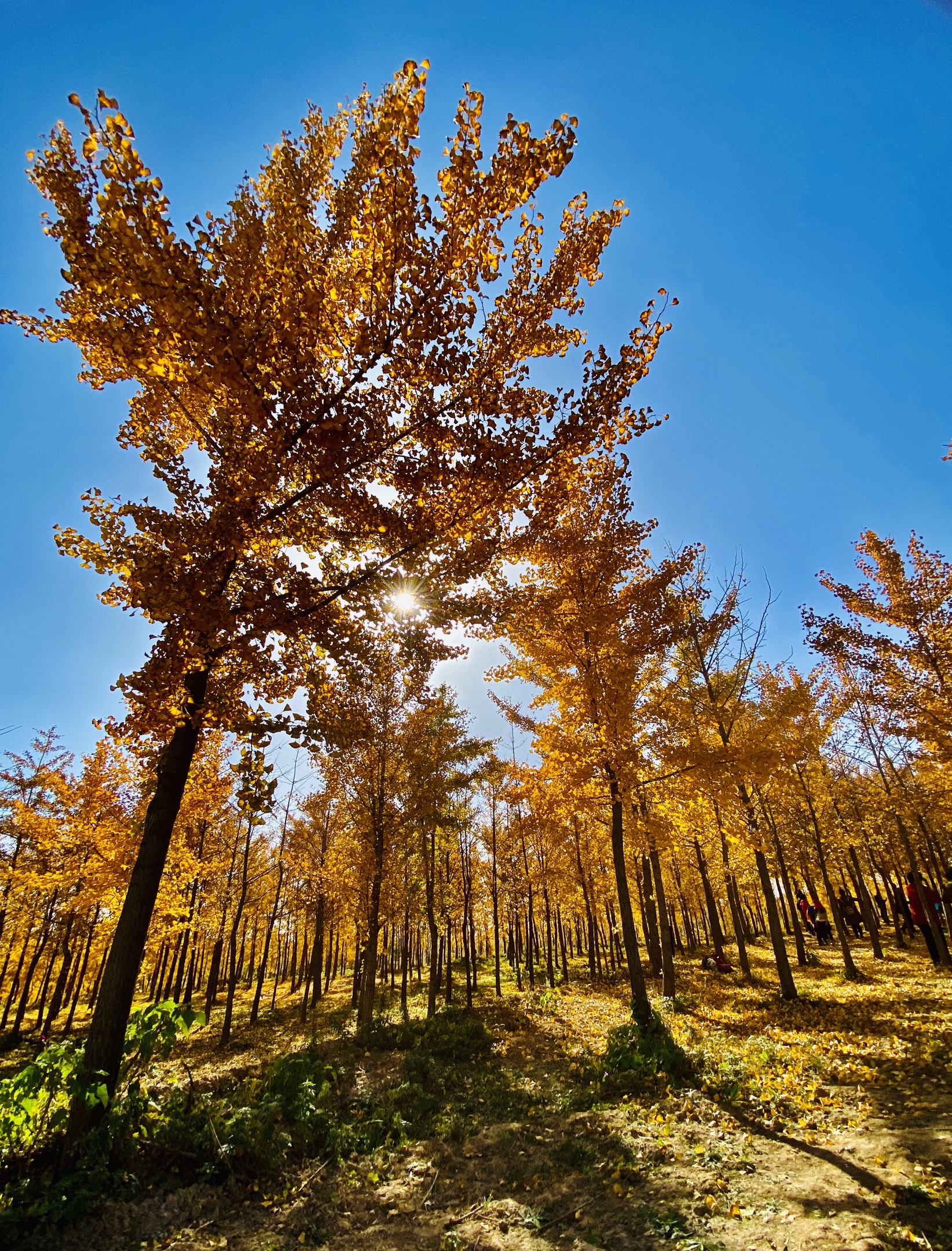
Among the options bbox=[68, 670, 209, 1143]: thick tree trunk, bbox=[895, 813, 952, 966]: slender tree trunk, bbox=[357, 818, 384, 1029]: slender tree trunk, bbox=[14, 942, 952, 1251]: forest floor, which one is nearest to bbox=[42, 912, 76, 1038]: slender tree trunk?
bbox=[357, 818, 384, 1029]: slender tree trunk

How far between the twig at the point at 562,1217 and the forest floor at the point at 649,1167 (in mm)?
23

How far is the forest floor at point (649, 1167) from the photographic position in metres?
3.98

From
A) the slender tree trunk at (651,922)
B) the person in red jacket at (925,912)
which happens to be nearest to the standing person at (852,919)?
the person in red jacket at (925,912)

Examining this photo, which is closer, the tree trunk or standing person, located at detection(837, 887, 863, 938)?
the tree trunk

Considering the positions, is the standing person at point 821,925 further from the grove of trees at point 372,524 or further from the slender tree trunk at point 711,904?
the grove of trees at point 372,524

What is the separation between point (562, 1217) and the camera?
4414mm

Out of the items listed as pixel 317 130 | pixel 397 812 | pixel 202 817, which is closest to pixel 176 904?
pixel 202 817

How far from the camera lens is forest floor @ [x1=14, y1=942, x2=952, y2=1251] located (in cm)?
398

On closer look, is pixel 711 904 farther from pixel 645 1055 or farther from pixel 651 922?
pixel 645 1055

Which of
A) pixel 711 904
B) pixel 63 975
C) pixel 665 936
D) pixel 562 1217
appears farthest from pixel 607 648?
pixel 63 975

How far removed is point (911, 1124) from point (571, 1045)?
22.1 feet

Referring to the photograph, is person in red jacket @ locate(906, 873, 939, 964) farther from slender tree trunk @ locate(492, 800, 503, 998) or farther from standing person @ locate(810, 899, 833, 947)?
slender tree trunk @ locate(492, 800, 503, 998)

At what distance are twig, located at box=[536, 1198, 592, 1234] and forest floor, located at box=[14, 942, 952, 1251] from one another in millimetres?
23

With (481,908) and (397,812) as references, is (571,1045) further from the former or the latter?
(481,908)
